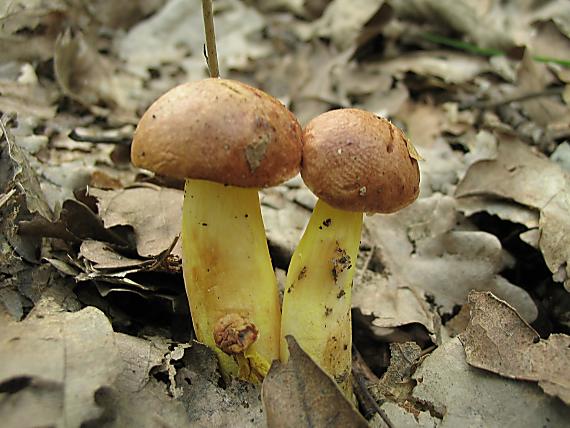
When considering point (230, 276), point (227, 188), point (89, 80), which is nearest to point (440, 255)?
point (230, 276)

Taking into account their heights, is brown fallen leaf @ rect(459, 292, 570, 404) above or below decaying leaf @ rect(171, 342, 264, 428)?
above

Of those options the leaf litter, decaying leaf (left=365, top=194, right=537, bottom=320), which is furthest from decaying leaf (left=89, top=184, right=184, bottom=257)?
decaying leaf (left=365, top=194, right=537, bottom=320)

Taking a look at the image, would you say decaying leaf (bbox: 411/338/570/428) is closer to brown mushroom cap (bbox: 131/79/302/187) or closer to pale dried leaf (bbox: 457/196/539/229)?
brown mushroom cap (bbox: 131/79/302/187)

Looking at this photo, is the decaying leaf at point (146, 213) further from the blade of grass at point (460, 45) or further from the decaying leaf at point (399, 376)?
the blade of grass at point (460, 45)

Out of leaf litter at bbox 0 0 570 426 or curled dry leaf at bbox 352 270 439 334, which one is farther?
curled dry leaf at bbox 352 270 439 334

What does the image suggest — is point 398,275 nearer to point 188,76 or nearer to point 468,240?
point 468,240

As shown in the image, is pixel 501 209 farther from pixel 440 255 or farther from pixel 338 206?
pixel 338 206

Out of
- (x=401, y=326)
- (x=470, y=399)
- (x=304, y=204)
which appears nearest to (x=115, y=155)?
(x=304, y=204)

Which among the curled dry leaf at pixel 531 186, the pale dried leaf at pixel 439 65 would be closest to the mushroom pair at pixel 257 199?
the curled dry leaf at pixel 531 186
